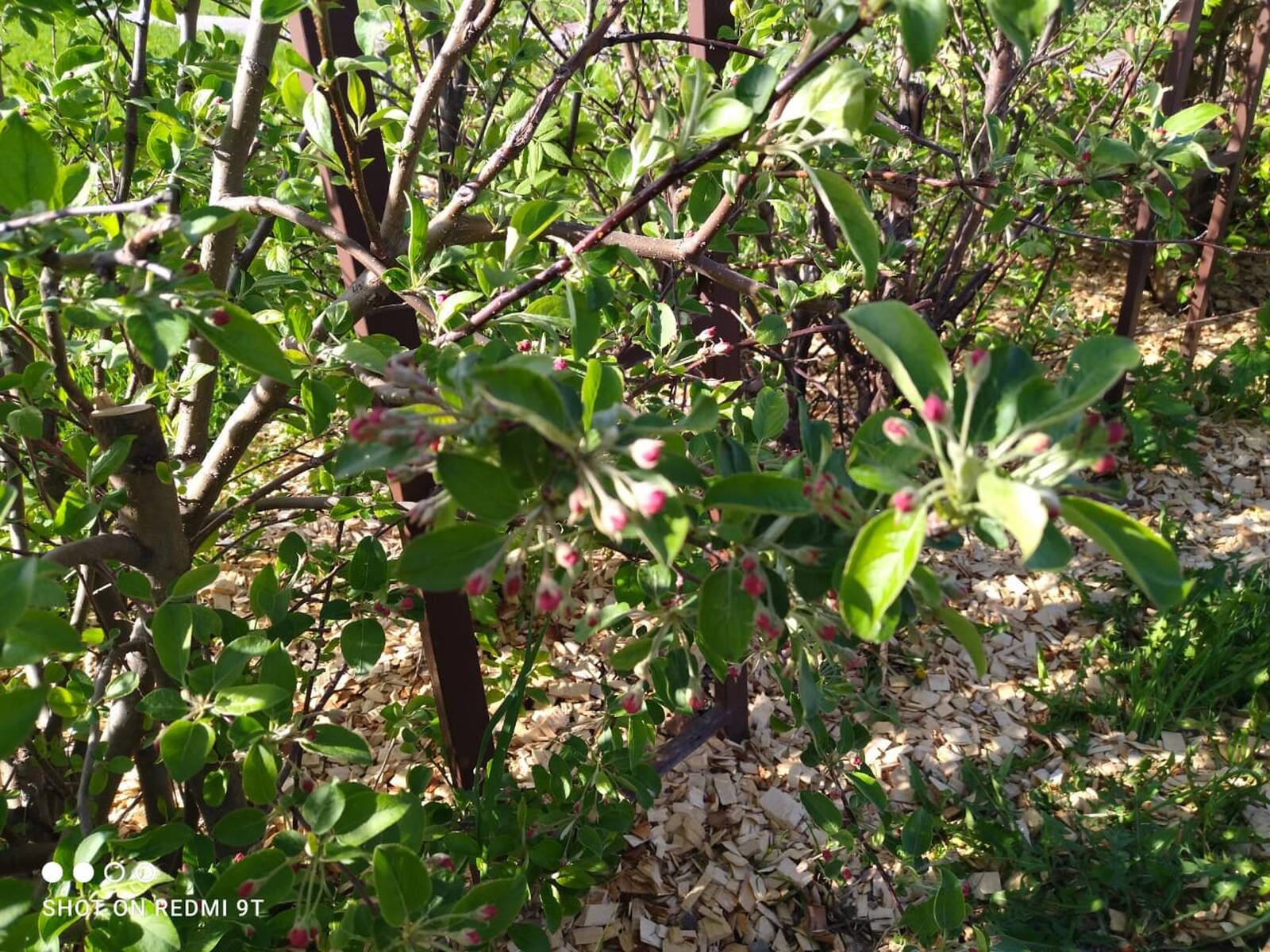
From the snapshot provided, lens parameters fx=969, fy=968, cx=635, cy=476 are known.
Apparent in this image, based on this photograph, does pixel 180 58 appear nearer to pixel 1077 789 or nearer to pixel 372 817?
pixel 372 817

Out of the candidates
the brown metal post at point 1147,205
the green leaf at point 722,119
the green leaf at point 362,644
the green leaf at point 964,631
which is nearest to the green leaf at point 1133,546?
the green leaf at point 964,631

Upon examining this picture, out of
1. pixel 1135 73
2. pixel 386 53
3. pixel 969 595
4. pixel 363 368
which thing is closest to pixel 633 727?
pixel 363 368

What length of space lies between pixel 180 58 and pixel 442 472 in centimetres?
107

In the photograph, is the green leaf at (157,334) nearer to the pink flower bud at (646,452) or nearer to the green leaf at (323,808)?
the pink flower bud at (646,452)

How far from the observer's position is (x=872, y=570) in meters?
0.56

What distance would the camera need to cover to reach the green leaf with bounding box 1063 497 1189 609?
530 mm

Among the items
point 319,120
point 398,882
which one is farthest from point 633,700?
point 319,120

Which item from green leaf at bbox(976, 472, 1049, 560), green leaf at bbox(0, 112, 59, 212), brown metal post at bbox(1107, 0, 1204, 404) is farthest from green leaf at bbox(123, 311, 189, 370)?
brown metal post at bbox(1107, 0, 1204, 404)

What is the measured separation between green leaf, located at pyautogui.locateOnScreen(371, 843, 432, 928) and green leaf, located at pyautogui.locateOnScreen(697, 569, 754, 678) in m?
0.35

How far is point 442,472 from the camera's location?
56 cm

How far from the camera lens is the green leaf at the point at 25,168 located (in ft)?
2.22

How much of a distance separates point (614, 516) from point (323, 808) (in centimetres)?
50

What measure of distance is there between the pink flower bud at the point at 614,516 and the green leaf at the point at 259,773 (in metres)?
0.54

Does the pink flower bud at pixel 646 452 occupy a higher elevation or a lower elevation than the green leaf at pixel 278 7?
lower
